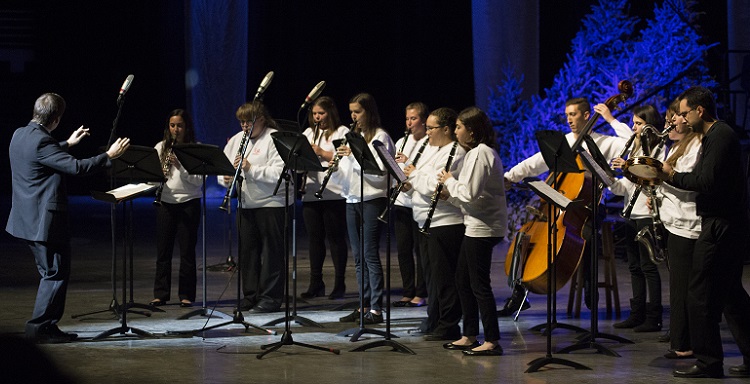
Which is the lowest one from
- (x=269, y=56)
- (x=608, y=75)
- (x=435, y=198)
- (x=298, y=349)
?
(x=298, y=349)

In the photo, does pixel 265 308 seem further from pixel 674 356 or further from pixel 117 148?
pixel 674 356

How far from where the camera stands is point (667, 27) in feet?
36.8

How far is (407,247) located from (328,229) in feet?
2.40

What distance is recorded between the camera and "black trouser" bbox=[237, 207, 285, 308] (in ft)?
24.1

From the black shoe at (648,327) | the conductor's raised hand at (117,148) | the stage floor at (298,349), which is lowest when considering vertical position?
the stage floor at (298,349)

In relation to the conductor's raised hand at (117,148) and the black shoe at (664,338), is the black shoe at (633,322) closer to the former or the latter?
the black shoe at (664,338)

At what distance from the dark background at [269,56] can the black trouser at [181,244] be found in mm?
11719

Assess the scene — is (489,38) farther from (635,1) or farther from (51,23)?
(51,23)

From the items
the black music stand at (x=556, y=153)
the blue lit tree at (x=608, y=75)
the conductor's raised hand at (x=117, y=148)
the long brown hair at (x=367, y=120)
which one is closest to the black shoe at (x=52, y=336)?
the conductor's raised hand at (x=117, y=148)

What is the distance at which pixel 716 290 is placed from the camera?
522 centimetres

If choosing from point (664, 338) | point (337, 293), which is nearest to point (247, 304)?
point (337, 293)

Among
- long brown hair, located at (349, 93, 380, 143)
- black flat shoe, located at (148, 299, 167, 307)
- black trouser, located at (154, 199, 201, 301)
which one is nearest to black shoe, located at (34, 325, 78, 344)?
black flat shoe, located at (148, 299, 167, 307)

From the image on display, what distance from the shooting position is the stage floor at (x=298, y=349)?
5.43 meters

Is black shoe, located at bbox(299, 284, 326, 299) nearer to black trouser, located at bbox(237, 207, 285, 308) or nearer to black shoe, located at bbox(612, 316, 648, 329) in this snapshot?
black trouser, located at bbox(237, 207, 285, 308)
